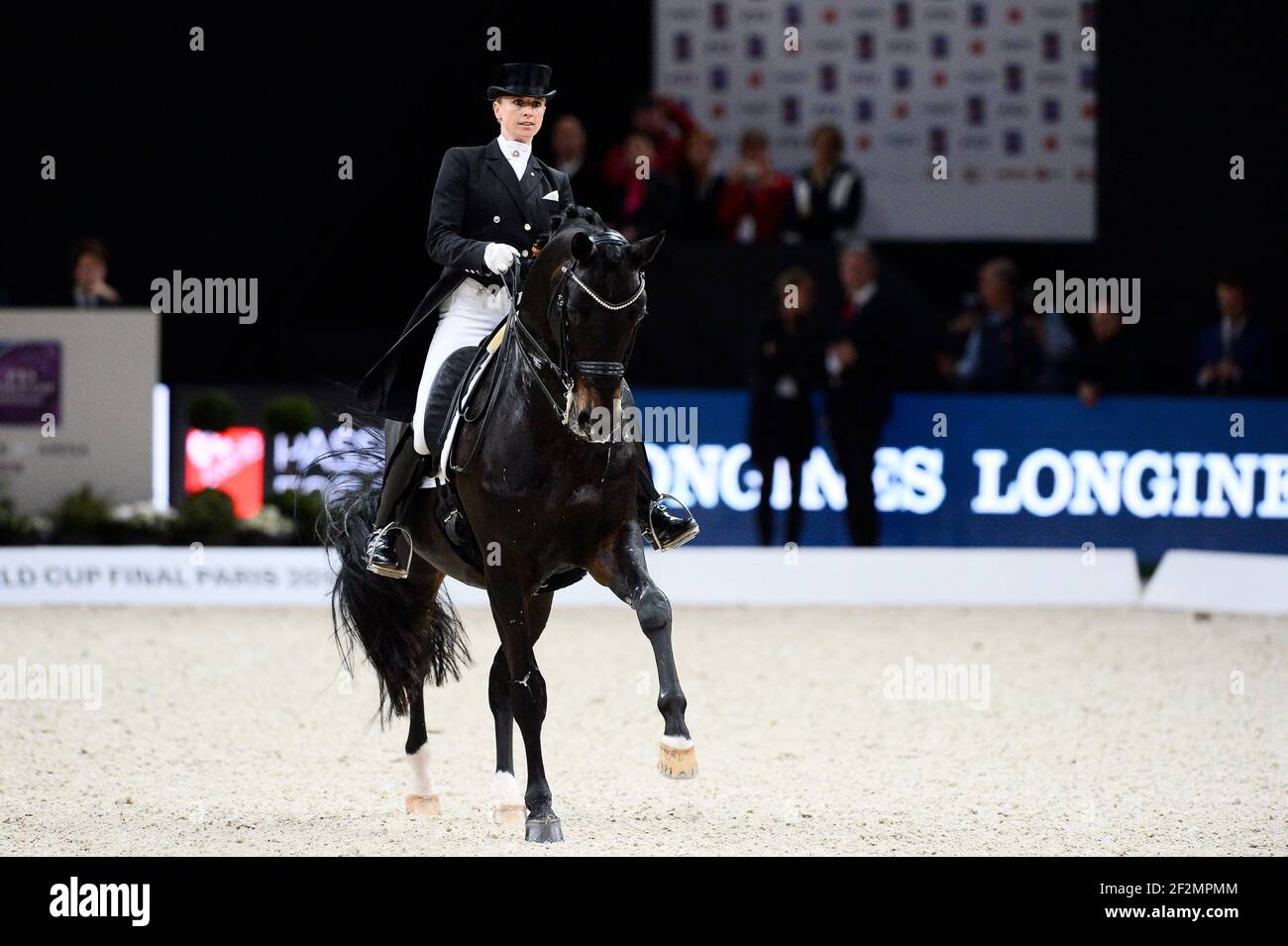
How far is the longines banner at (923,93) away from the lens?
43.5ft

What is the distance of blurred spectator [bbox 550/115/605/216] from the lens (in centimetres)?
1191

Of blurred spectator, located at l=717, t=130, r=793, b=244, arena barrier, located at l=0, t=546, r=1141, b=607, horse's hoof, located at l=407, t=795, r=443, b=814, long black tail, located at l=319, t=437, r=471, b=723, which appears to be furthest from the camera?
blurred spectator, located at l=717, t=130, r=793, b=244

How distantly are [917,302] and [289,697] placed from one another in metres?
5.72

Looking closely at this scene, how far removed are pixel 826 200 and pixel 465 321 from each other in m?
7.02

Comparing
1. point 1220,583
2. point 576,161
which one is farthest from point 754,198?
point 1220,583

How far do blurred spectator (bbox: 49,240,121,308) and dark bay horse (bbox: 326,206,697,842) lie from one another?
654 cm

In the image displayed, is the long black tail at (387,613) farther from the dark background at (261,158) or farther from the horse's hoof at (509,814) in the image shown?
the dark background at (261,158)

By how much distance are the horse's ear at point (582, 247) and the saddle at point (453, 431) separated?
2.43 ft

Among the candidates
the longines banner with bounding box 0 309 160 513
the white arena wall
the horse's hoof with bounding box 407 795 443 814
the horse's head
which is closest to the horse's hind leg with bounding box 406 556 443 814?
the horse's hoof with bounding box 407 795 443 814

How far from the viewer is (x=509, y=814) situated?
212 inches

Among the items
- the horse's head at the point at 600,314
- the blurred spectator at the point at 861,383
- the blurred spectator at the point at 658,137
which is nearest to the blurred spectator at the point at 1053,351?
the blurred spectator at the point at 861,383

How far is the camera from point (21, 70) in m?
12.6

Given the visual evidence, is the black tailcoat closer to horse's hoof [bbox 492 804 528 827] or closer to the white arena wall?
horse's hoof [bbox 492 804 528 827]
